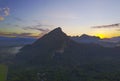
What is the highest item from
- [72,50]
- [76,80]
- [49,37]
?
[49,37]

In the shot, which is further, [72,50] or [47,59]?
[72,50]

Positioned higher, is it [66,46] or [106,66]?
[66,46]

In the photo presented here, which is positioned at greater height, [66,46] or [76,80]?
[66,46]

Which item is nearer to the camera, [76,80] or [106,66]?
[76,80]

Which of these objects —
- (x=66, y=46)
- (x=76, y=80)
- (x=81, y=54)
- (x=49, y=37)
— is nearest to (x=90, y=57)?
(x=81, y=54)

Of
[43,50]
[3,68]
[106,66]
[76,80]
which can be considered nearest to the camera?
[3,68]

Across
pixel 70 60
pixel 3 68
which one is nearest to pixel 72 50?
pixel 70 60

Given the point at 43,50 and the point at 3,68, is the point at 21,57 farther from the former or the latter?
the point at 3,68

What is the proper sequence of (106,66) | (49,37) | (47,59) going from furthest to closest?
(49,37) → (47,59) → (106,66)

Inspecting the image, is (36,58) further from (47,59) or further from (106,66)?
(106,66)
